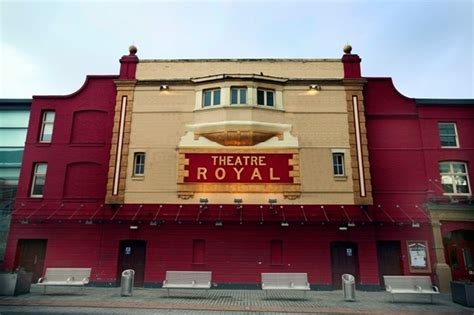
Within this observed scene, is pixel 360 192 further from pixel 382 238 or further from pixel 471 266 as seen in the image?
pixel 471 266

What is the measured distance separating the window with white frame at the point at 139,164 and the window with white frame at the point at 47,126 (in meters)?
5.63

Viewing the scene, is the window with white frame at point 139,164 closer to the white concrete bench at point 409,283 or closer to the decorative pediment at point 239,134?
the decorative pediment at point 239,134

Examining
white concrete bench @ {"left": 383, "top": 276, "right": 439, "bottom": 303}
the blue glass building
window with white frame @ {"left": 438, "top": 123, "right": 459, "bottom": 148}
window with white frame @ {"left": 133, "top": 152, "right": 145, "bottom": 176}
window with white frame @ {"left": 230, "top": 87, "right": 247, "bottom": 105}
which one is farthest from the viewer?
the blue glass building

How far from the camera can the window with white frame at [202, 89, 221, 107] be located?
18.9 meters

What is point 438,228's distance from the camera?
17.1m

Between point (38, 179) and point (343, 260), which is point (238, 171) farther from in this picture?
point (38, 179)

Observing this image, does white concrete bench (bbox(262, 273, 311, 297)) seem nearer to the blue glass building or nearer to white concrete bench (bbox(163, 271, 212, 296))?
white concrete bench (bbox(163, 271, 212, 296))

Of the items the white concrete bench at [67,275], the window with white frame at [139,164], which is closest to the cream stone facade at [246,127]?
the window with white frame at [139,164]

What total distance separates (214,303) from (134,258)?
6752mm

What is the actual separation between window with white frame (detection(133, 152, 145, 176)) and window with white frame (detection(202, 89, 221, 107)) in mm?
4849

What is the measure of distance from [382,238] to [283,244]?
559 centimetres

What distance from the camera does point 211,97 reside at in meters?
19.0

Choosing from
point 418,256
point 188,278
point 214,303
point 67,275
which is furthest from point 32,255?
point 418,256

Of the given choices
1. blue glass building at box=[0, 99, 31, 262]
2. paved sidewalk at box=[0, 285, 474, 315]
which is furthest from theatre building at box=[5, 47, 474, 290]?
paved sidewalk at box=[0, 285, 474, 315]
